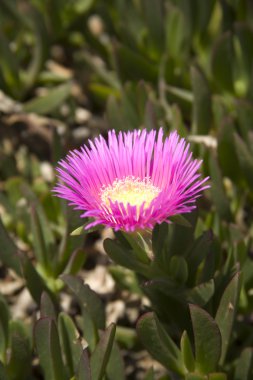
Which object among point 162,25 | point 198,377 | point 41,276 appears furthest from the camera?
point 162,25

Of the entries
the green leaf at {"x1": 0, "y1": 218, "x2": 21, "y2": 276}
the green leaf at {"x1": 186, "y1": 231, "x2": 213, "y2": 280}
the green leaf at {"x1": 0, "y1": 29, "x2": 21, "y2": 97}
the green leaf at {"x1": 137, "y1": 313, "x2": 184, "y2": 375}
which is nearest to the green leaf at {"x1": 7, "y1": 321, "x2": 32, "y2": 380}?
the green leaf at {"x1": 0, "y1": 218, "x2": 21, "y2": 276}

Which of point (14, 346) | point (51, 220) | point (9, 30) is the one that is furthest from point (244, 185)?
point (9, 30)

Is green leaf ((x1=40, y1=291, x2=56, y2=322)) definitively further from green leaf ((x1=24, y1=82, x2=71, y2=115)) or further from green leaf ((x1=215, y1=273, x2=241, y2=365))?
green leaf ((x1=24, y1=82, x2=71, y2=115))

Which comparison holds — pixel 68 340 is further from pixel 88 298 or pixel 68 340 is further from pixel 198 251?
pixel 198 251

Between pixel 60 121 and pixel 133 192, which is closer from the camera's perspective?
pixel 133 192

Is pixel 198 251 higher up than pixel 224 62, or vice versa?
pixel 224 62

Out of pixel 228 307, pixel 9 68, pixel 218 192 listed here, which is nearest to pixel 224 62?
pixel 218 192

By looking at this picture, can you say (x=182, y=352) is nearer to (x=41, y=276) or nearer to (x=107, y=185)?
(x=107, y=185)
